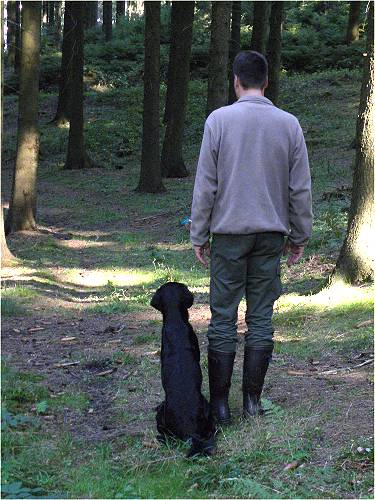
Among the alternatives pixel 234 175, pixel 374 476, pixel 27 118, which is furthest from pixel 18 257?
pixel 374 476

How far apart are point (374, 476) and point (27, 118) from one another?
11421 mm

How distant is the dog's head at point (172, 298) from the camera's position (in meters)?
5.36

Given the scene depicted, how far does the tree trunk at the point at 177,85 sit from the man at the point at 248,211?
1687 cm

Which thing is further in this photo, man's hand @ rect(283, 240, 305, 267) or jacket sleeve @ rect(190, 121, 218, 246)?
man's hand @ rect(283, 240, 305, 267)

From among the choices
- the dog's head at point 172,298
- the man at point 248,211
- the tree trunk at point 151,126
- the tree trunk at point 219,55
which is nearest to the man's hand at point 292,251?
the man at point 248,211

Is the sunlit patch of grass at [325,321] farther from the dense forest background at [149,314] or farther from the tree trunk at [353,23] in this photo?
the tree trunk at [353,23]

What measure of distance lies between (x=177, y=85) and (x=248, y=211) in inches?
699

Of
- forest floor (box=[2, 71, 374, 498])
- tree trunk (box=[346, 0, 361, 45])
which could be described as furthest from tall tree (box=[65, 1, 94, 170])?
tree trunk (box=[346, 0, 361, 45])

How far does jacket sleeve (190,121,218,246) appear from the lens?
4.99 metres

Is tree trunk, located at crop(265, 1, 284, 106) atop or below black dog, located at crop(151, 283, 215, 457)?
atop

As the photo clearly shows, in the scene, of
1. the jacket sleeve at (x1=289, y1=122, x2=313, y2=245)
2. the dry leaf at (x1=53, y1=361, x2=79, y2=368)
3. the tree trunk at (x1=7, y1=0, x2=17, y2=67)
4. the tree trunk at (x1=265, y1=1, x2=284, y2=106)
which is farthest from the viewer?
the tree trunk at (x1=7, y1=0, x2=17, y2=67)

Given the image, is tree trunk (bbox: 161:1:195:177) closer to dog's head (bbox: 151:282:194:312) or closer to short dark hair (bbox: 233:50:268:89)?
dog's head (bbox: 151:282:194:312)

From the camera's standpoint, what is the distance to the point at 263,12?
22.6 m

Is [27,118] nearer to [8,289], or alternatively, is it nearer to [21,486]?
[8,289]
